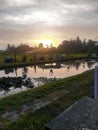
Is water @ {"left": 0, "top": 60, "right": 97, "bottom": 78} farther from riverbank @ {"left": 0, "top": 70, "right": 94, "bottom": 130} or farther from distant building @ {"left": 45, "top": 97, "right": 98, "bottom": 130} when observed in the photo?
distant building @ {"left": 45, "top": 97, "right": 98, "bottom": 130}

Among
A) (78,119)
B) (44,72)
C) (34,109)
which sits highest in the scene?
(78,119)

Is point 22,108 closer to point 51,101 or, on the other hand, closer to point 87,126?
point 51,101

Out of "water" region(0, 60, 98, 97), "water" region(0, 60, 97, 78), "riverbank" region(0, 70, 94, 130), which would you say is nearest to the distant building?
"riverbank" region(0, 70, 94, 130)

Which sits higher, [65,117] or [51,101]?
[65,117]

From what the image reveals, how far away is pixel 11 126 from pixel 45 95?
4277 millimetres

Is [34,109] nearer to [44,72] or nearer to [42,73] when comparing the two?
[42,73]

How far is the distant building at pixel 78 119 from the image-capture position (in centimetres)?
316

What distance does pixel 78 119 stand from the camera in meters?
3.31

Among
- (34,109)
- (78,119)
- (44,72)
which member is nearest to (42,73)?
(44,72)

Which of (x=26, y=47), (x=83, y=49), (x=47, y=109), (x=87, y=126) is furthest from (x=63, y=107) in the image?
(x=26, y=47)

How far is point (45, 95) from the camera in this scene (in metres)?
11.3

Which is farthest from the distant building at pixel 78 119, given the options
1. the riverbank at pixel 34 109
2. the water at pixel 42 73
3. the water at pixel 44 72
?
the water at pixel 44 72

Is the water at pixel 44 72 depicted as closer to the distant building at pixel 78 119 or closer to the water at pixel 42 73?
the water at pixel 42 73

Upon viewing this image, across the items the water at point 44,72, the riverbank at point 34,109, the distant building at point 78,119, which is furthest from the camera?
the water at point 44,72
